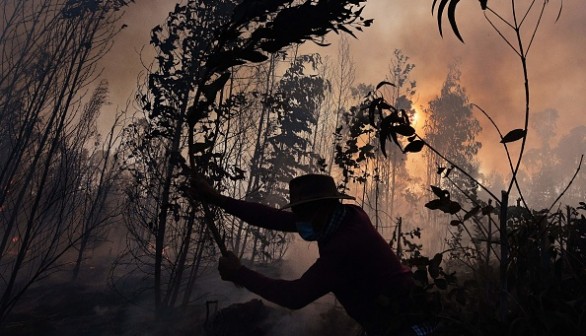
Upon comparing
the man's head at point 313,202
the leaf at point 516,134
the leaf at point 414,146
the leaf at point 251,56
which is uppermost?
the leaf at point 251,56

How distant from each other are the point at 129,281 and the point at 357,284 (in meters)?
11.6

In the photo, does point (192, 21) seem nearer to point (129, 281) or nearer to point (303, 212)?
point (303, 212)

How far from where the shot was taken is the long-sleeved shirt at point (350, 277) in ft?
7.06

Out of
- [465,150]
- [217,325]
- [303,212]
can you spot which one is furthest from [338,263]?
[465,150]

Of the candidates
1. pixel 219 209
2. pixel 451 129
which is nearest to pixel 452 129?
pixel 451 129

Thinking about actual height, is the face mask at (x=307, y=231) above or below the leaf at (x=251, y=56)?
below

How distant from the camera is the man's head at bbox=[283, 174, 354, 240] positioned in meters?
2.40

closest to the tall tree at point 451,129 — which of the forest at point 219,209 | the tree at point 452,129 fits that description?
the tree at point 452,129

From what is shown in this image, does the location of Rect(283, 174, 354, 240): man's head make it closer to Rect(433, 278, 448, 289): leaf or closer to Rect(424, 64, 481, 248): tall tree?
Rect(433, 278, 448, 289): leaf

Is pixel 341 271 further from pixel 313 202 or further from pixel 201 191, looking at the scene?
pixel 201 191

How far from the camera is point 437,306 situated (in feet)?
6.64

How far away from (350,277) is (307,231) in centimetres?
43

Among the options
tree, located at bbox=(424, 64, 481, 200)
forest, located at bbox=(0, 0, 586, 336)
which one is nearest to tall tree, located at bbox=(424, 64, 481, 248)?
tree, located at bbox=(424, 64, 481, 200)

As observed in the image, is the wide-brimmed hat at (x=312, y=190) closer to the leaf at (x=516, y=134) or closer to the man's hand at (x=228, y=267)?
the man's hand at (x=228, y=267)
